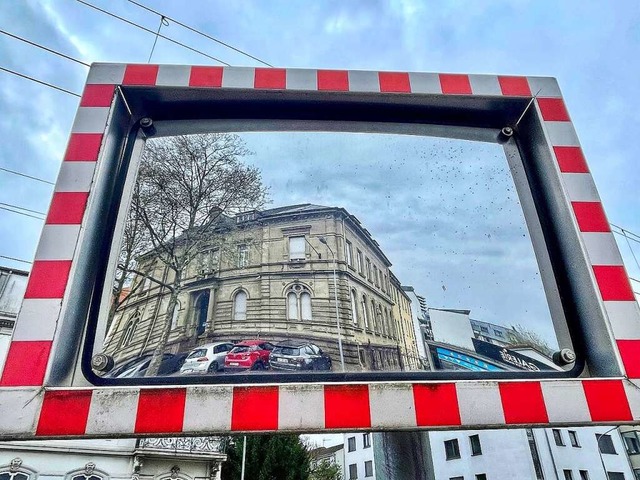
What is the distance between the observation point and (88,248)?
1166 mm

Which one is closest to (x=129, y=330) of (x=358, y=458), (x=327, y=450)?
(x=358, y=458)

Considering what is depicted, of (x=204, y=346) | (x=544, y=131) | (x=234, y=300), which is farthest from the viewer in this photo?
(x=544, y=131)

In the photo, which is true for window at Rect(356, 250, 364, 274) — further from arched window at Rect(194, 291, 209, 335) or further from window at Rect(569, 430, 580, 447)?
window at Rect(569, 430, 580, 447)

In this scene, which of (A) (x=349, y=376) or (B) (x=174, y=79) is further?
(B) (x=174, y=79)

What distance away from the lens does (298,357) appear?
118 centimetres

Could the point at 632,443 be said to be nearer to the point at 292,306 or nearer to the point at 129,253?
the point at 292,306

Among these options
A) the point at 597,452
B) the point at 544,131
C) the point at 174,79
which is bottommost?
the point at 597,452

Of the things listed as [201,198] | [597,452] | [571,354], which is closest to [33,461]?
[201,198]

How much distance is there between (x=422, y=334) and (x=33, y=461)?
11.0 metres

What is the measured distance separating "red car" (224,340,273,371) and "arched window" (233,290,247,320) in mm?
91

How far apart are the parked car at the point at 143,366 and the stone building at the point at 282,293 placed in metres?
0.03

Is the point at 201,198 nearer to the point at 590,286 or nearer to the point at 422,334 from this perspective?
the point at 422,334

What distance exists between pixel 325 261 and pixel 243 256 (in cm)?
30

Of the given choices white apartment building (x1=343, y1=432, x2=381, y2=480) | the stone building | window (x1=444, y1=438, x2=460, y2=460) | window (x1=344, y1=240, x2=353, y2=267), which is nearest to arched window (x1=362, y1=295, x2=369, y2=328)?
the stone building
